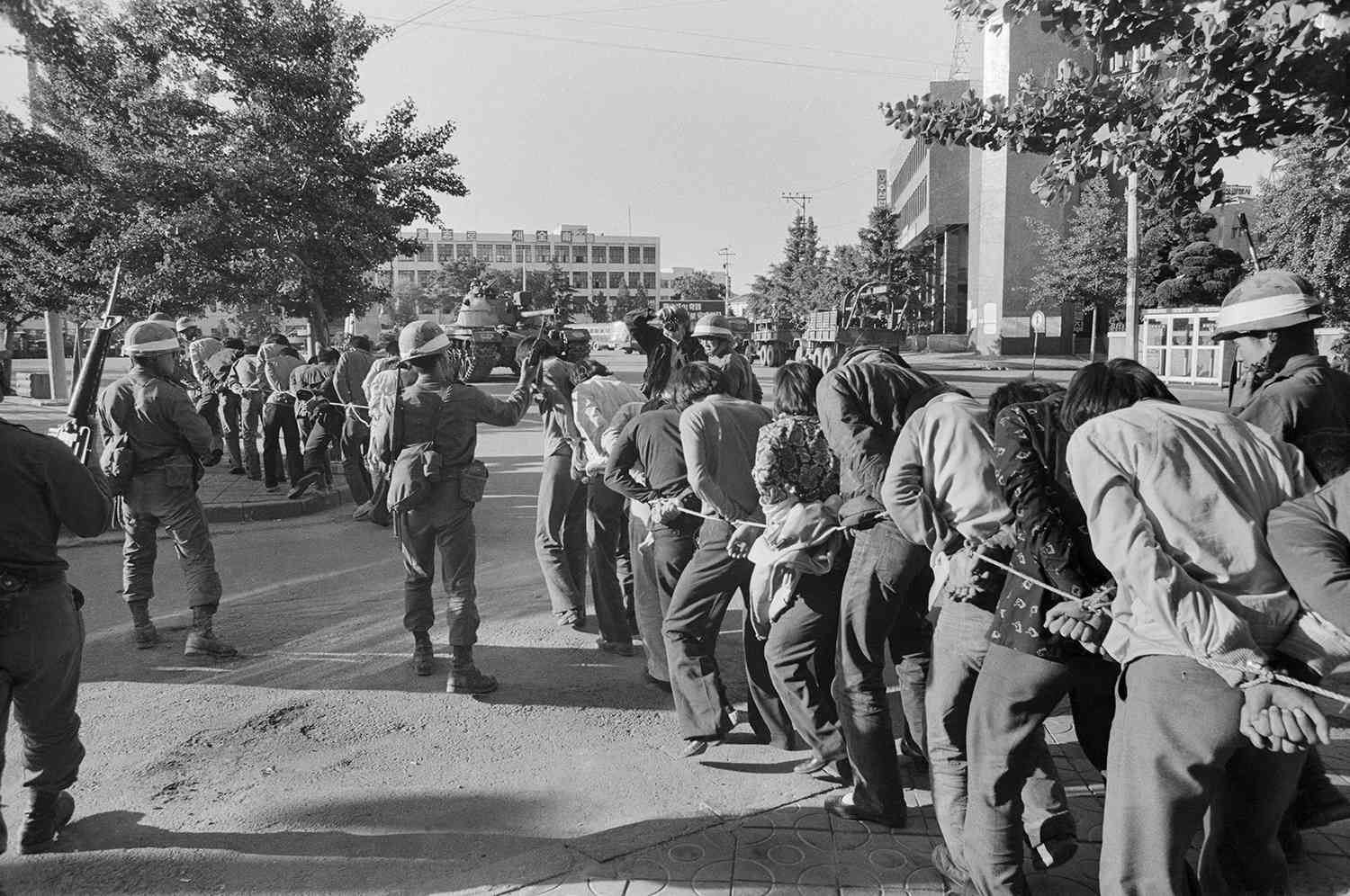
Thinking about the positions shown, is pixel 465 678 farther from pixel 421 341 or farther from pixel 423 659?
pixel 421 341

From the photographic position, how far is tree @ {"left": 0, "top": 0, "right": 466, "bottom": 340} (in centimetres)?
1274

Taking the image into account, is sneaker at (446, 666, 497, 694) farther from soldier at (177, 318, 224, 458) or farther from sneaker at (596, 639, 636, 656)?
soldier at (177, 318, 224, 458)

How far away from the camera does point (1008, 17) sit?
4.55m

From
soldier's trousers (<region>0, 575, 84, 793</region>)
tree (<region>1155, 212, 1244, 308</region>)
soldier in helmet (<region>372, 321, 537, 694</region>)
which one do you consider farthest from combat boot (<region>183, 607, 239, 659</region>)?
tree (<region>1155, 212, 1244, 308</region>)

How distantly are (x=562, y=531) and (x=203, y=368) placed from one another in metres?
8.25

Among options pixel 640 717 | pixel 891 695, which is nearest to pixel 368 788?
pixel 640 717

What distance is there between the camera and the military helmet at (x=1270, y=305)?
357 cm

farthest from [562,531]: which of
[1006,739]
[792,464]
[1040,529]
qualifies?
[1040,529]

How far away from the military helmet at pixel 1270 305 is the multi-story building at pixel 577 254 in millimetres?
119404

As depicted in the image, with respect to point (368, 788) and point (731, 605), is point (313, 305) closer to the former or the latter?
point (731, 605)

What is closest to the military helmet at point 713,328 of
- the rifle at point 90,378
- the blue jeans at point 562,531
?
the blue jeans at point 562,531

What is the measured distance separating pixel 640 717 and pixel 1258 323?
307cm

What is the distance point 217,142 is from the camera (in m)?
13.1

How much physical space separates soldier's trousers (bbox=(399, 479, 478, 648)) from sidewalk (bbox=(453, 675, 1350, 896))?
5.66 ft
